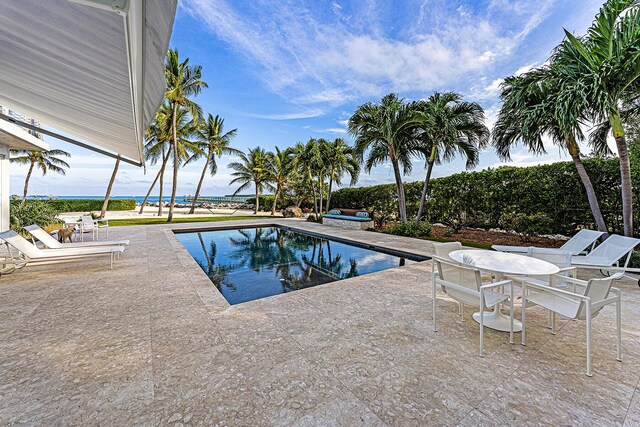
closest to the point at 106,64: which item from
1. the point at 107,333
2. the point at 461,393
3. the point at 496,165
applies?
the point at 107,333

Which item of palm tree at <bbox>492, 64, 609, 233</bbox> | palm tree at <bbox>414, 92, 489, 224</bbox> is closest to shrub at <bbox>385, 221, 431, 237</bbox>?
palm tree at <bbox>414, 92, 489, 224</bbox>

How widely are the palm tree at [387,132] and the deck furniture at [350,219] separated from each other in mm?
2321

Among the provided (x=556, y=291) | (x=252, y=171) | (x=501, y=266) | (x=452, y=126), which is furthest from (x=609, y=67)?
(x=252, y=171)

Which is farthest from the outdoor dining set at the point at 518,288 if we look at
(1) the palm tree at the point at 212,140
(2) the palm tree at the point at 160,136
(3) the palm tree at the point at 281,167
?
(1) the palm tree at the point at 212,140

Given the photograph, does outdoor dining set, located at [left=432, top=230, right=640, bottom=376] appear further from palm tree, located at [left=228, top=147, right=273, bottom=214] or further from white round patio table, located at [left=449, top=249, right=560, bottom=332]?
palm tree, located at [left=228, top=147, right=273, bottom=214]

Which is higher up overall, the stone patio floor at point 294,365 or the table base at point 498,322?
the table base at point 498,322

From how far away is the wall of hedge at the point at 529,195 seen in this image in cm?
785

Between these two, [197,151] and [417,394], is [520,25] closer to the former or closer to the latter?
[417,394]

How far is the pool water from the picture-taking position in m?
5.73

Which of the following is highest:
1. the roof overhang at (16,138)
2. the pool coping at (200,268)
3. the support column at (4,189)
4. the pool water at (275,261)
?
the roof overhang at (16,138)

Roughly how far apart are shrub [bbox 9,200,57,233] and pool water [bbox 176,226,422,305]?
204 inches

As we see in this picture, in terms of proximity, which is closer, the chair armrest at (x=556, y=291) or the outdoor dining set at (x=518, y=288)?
the chair armrest at (x=556, y=291)

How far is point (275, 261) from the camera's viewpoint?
794 cm

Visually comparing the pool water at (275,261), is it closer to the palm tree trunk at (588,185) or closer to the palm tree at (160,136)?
the palm tree trunk at (588,185)
